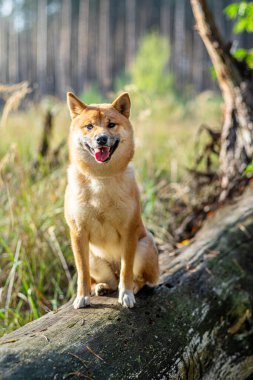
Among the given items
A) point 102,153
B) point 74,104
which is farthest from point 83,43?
point 102,153

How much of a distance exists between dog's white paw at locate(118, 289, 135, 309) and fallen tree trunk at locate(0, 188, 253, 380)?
0.12 ft

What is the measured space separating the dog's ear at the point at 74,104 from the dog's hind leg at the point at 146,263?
861 millimetres

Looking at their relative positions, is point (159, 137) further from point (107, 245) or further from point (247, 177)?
point (107, 245)

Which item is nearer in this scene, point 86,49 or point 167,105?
point 167,105

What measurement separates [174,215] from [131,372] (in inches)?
114

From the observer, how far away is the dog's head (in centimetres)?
257

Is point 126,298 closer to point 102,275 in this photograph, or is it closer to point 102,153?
point 102,275

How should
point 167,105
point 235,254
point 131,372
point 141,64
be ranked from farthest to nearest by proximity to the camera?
1. point 141,64
2. point 167,105
3. point 235,254
4. point 131,372

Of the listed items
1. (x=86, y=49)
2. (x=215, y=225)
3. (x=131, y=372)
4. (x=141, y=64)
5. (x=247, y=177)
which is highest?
(x=86, y=49)

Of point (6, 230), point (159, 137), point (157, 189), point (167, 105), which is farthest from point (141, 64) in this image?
point (6, 230)

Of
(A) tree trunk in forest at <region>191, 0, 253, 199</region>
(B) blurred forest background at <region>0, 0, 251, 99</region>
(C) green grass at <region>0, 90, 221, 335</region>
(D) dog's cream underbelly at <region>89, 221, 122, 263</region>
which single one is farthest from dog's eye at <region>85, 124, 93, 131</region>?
(B) blurred forest background at <region>0, 0, 251, 99</region>

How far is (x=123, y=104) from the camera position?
2.83 metres

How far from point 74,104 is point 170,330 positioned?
4.58ft

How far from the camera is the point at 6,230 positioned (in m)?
4.18
